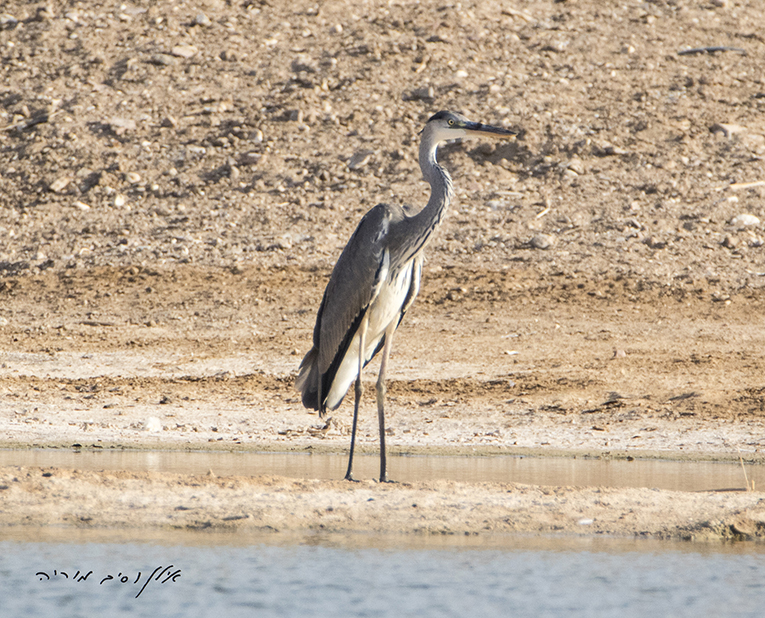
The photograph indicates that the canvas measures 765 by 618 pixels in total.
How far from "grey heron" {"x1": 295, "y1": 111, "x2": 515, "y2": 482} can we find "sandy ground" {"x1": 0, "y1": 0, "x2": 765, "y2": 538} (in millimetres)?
1167

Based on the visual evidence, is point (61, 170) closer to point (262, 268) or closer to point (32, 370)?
point (262, 268)

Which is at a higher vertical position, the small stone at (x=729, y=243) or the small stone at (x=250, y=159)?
the small stone at (x=250, y=159)

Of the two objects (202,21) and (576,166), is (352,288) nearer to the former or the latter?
(576,166)

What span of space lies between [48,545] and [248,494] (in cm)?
106

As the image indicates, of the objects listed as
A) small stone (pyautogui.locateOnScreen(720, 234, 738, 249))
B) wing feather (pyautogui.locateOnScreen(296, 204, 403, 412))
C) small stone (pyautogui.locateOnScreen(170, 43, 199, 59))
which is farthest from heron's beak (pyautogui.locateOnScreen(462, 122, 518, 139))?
small stone (pyautogui.locateOnScreen(170, 43, 199, 59))

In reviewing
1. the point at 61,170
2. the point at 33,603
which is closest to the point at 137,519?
the point at 33,603

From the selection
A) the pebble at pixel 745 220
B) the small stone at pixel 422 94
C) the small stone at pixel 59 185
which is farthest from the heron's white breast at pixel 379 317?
the small stone at pixel 422 94

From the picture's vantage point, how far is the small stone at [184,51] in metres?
18.7

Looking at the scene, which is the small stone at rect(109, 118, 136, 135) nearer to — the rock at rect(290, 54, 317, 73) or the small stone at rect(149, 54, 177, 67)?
the small stone at rect(149, 54, 177, 67)

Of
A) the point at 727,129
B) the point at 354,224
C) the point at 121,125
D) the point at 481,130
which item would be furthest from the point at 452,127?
the point at 121,125

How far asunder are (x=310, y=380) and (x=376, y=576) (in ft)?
8.05

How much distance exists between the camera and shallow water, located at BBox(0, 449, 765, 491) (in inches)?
294

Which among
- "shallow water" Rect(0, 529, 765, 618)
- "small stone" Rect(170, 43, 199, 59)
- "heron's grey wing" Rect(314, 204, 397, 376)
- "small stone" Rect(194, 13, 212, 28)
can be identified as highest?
"small stone" Rect(194, 13, 212, 28)

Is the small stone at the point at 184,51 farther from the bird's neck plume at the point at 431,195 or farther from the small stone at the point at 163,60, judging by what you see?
the bird's neck plume at the point at 431,195
